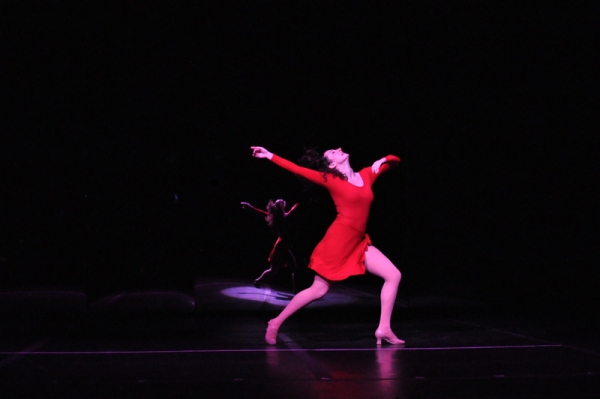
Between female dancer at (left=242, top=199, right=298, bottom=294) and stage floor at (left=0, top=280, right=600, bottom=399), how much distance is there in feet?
0.86

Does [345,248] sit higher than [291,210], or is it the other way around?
[291,210]

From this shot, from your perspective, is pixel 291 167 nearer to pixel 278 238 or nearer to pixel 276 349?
pixel 276 349

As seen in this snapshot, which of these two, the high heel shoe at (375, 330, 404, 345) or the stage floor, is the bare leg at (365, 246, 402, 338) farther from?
the stage floor

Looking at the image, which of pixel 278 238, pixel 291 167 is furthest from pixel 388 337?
pixel 278 238

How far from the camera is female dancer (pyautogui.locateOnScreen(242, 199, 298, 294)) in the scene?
8109 millimetres

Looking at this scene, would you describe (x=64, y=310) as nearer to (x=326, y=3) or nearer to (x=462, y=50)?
(x=326, y=3)

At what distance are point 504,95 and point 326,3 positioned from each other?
7.68ft

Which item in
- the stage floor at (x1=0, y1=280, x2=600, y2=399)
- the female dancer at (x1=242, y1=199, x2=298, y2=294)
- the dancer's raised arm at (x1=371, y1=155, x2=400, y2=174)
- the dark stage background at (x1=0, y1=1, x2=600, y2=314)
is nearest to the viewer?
the stage floor at (x1=0, y1=280, x2=600, y2=399)

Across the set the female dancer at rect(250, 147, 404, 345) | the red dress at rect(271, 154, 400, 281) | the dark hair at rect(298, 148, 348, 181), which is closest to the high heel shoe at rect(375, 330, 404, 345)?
the female dancer at rect(250, 147, 404, 345)

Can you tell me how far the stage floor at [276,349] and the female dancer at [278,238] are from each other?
0.26 metres

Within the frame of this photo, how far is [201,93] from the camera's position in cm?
788

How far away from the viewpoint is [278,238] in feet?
26.7

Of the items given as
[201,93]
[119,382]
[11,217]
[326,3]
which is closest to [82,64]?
[201,93]

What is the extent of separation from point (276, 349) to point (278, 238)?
2895 mm
